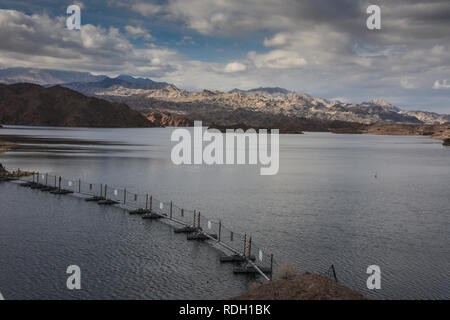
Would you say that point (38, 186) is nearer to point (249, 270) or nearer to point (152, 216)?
point (152, 216)

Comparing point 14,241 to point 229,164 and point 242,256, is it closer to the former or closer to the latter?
point 242,256

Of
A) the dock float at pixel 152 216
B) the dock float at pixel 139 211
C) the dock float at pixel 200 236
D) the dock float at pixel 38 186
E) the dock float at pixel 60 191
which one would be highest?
the dock float at pixel 38 186

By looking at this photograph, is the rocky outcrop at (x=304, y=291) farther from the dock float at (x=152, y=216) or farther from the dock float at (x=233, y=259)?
the dock float at (x=152, y=216)

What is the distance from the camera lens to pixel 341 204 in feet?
209

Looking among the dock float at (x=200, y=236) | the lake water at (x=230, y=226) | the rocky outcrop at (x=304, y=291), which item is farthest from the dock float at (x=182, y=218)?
the rocky outcrop at (x=304, y=291)

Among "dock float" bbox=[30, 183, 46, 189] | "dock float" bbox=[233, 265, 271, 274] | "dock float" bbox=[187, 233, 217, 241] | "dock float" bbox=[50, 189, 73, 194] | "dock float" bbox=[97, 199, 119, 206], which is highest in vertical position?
"dock float" bbox=[30, 183, 46, 189]

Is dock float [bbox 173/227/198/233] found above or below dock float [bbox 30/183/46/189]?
below

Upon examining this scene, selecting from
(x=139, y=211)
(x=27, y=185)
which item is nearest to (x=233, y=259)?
(x=139, y=211)

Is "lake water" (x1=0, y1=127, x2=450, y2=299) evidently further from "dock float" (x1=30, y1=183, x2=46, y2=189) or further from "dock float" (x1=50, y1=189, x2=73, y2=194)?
"dock float" (x1=30, y1=183, x2=46, y2=189)

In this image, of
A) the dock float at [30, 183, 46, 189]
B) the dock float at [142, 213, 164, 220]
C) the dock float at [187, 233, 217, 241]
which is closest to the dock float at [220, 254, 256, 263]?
the dock float at [187, 233, 217, 241]

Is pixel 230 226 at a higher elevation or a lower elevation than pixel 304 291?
lower

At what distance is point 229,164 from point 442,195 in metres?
59.2

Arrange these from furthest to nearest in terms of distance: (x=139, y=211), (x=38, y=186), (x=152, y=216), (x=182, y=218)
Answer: (x=38, y=186)
(x=139, y=211)
(x=182, y=218)
(x=152, y=216)
